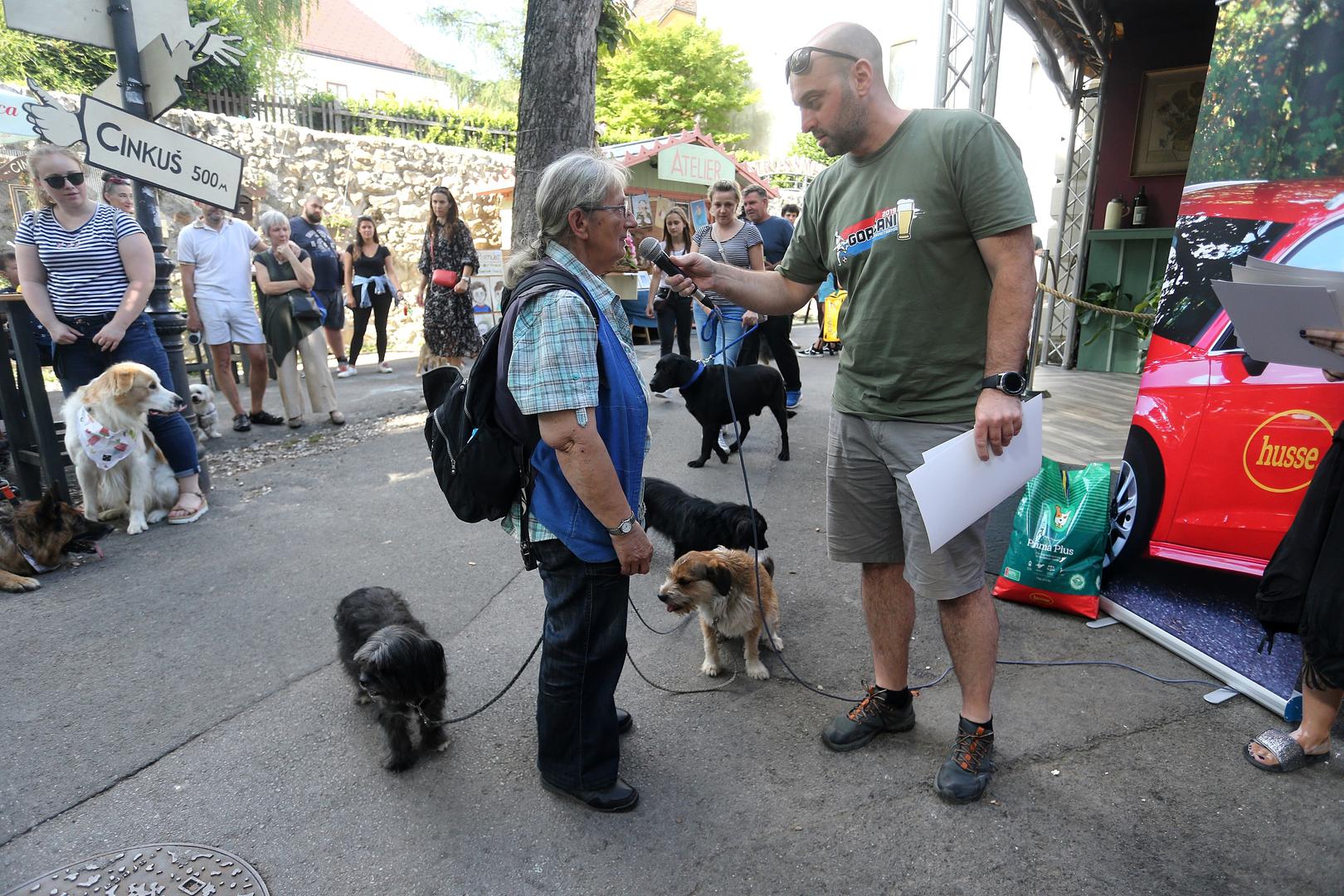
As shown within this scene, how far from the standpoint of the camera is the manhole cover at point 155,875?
2.13m

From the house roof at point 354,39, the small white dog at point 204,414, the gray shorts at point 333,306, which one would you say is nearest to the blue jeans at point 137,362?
the small white dog at point 204,414

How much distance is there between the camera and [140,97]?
4.81 metres

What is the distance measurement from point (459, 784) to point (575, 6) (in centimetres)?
457

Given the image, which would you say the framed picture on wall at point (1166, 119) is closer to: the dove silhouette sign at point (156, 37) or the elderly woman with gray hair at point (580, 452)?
the elderly woman with gray hair at point (580, 452)

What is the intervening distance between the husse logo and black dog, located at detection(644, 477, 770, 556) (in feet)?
6.75

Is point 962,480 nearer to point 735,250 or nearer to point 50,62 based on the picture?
point 735,250

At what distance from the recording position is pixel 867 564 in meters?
2.65

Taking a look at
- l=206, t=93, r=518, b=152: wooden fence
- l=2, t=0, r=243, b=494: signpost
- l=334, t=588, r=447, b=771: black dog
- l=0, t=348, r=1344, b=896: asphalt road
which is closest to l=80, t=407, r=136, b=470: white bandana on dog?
l=0, t=348, r=1344, b=896: asphalt road

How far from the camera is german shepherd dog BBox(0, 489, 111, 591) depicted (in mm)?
4062

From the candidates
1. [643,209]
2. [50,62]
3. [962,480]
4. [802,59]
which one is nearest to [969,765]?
[962,480]

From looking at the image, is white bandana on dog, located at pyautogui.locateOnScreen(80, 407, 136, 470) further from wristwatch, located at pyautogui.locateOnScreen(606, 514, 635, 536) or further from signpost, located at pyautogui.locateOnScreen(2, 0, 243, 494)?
wristwatch, located at pyautogui.locateOnScreen(606, 514, 635, 536)

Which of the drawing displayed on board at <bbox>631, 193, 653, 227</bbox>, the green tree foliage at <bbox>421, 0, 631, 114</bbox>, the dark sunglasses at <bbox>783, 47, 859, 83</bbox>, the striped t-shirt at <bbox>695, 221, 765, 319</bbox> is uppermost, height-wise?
the green tree foliage at <bbox>421, 0, 631, 114</bbox>

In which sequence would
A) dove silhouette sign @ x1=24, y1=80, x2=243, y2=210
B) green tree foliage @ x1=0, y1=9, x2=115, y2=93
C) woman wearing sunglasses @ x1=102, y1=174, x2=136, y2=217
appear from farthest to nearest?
1. green tree foliage @ x1=0, y1=9, x2=115, y2=93
2. woman wearing sunglasses @ x1=102, y1=174, x2=136, y2=217
3. dove silhouette sign @ x1=24, y1=80, x2=243, y2=210

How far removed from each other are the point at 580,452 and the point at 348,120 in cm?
1649
